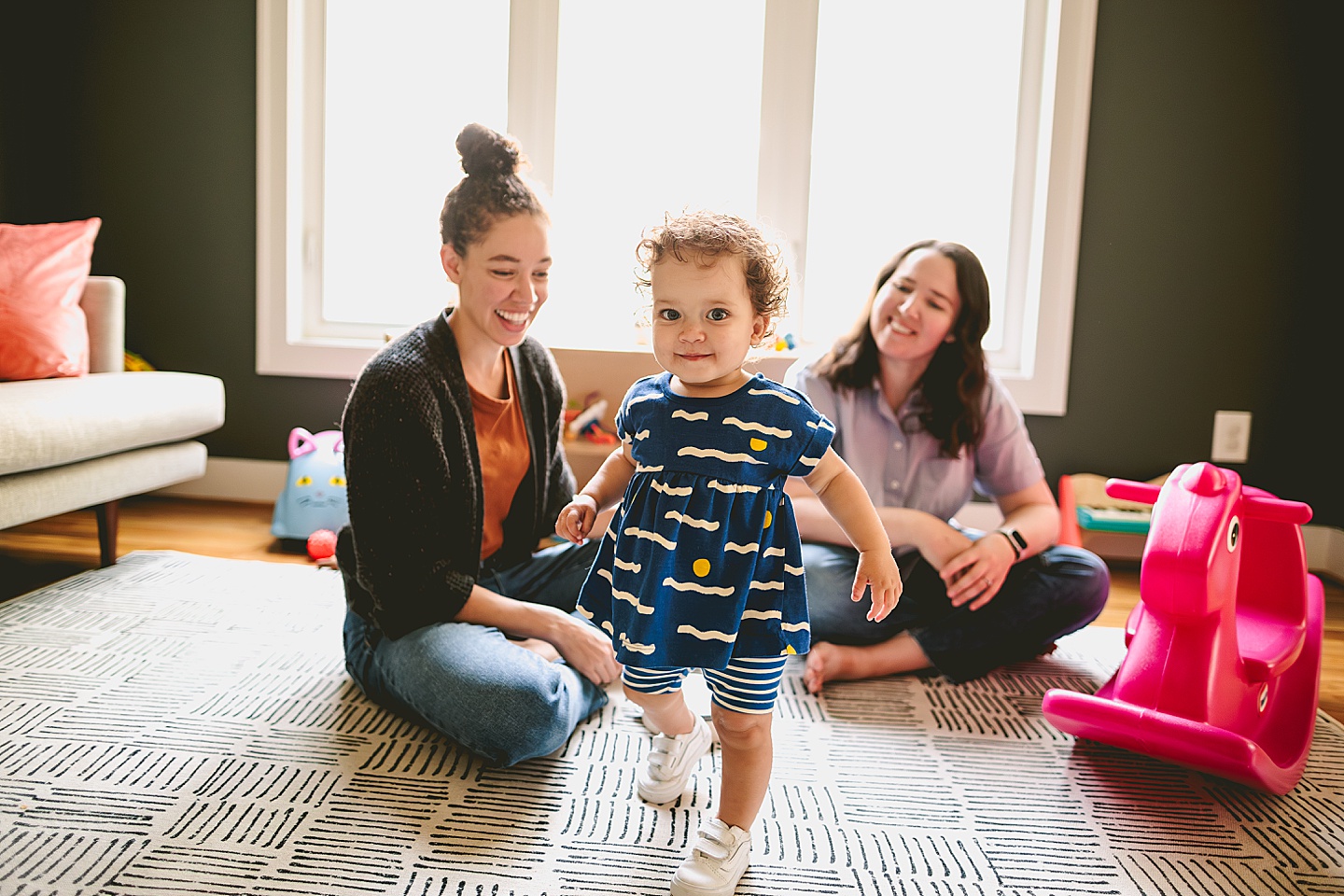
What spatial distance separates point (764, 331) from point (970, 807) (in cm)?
69

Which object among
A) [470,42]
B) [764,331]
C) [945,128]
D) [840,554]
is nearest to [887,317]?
[840,554]

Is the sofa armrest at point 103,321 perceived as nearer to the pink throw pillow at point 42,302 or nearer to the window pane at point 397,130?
the pink throw pillow at point 42,302

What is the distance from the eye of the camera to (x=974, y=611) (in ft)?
5.58

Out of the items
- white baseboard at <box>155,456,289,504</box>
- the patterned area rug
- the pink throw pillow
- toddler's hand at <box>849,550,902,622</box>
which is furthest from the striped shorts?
white baseboard at <box>155,456,289,504</box>

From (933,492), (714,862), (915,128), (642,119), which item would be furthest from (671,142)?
(714,862)

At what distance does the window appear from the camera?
2756 millimetres

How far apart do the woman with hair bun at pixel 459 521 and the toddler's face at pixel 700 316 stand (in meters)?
0.46

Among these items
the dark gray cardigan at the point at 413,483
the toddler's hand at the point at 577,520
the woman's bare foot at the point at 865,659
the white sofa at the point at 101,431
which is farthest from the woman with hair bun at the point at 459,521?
the white sofa at the point at 101,431

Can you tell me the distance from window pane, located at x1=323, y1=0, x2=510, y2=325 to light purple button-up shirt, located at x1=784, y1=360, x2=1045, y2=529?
1612mm

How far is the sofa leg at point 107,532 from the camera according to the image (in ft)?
7.09

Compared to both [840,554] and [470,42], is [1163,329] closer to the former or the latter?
[840,554]

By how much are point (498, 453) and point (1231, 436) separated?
214cm

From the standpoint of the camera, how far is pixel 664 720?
119 centimetres

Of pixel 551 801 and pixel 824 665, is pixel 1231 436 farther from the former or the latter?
pixel 551 801
